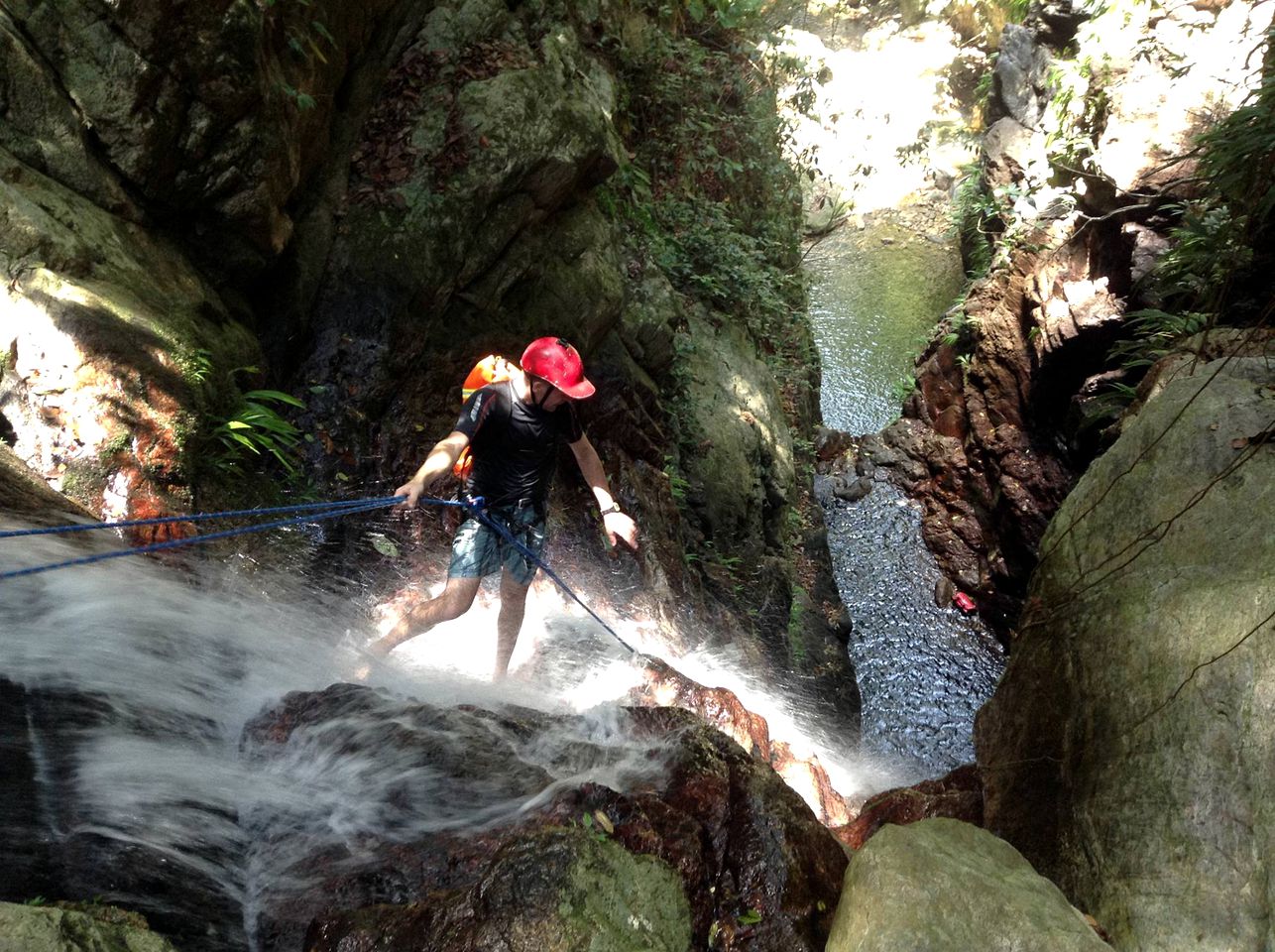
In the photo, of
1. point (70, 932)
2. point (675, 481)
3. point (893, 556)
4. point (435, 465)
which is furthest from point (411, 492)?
point (893, 556)

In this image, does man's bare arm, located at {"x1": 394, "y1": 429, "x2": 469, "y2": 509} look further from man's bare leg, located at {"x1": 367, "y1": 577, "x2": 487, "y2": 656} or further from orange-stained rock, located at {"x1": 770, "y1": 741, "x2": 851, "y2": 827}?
orange-stained rock, located at {"x1": 770, "y1": 741, "x2": 851, "y2": 827}

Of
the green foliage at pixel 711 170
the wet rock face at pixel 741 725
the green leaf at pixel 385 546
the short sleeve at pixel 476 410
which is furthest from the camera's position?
the green foliage at pixel 711 170

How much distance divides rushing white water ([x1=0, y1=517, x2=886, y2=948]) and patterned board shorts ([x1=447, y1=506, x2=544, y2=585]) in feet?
2.62

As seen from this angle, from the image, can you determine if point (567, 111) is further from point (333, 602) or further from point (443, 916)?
point (443, 916)

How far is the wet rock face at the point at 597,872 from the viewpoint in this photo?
2.36m

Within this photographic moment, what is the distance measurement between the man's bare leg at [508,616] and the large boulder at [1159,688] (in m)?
2.76

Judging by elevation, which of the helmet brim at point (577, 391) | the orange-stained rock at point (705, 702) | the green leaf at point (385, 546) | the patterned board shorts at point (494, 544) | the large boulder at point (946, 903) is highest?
the helmet brim at point (577, 391)

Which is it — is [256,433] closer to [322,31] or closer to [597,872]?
[322,31]

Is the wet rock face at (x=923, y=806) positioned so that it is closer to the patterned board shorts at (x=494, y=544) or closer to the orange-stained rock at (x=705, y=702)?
the orange-stained rock at (x=705, y=702)

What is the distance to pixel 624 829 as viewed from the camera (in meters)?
2.80

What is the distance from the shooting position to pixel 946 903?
2.51m

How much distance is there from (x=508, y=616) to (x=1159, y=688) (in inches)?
134

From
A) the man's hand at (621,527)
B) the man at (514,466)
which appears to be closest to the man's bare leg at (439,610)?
the man at (514,466)

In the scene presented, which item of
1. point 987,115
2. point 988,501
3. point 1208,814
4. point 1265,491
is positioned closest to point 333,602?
point 1208,814
